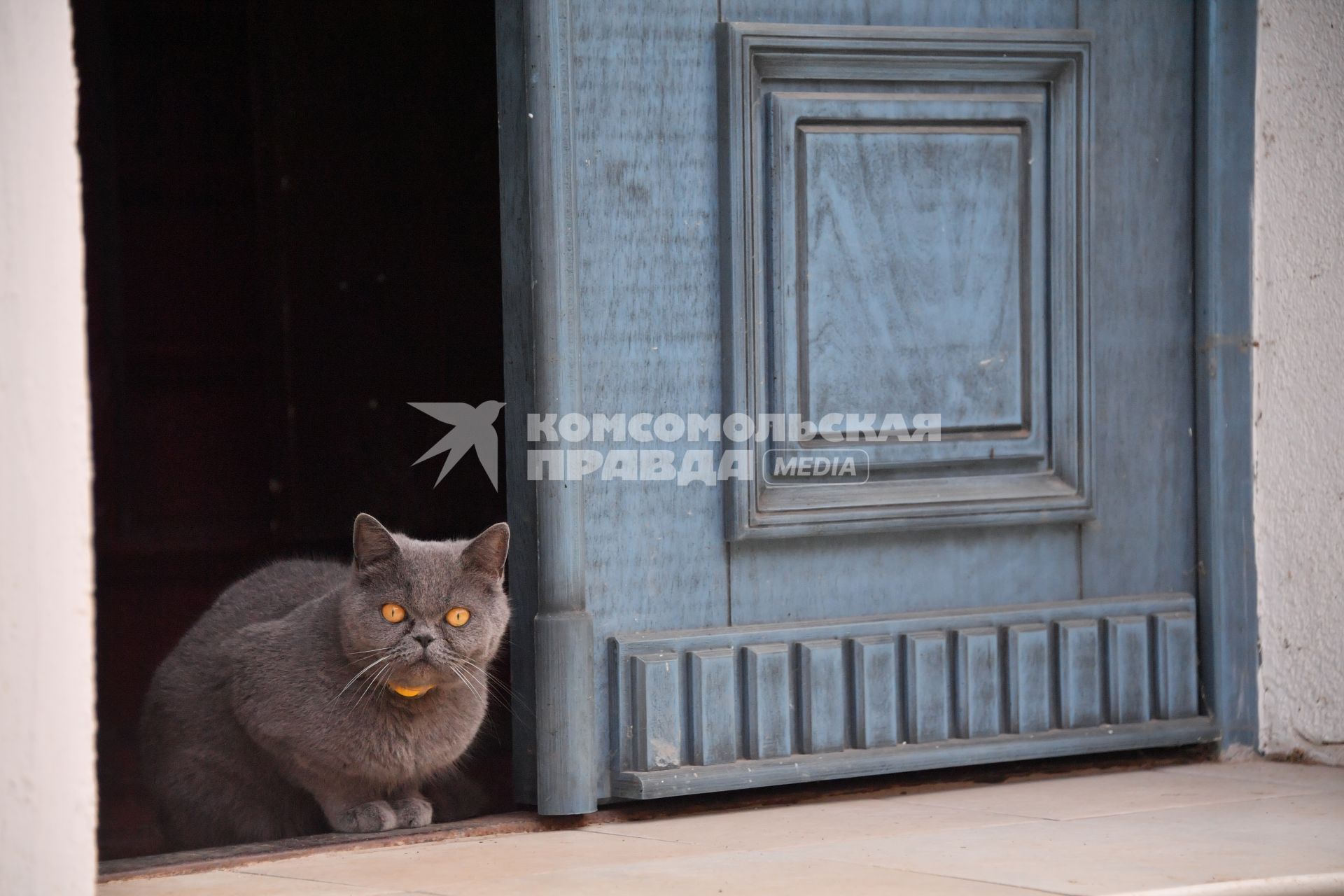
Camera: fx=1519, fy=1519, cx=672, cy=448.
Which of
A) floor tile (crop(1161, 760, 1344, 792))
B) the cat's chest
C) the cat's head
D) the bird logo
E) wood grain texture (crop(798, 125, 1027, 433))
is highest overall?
wood grain texture (crop(798, 125, 1027, 433))

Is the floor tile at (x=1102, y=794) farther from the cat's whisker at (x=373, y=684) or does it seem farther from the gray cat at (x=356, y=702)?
the cat's whisker at (x=373, y=684)

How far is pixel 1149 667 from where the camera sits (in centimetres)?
291

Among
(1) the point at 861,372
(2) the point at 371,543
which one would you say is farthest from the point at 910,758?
(2) the point at 371,543

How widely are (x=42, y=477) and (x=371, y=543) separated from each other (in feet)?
2.58

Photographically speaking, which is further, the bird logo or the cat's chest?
the bird logo

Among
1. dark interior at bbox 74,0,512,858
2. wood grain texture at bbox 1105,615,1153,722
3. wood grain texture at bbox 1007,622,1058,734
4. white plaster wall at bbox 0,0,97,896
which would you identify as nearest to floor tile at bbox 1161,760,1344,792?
wood grain texture at bbox 1105,615,1153,722

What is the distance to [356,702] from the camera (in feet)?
8.43

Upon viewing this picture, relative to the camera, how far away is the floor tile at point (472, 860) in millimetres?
2197

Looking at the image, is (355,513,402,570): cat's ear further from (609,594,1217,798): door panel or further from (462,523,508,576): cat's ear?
(609,594,1217,798): door panel

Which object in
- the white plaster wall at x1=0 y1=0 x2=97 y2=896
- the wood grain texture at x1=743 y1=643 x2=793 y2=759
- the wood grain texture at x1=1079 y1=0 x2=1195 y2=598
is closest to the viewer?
the white plaster wall at x1=0 y1=0 x2=97 y2=896

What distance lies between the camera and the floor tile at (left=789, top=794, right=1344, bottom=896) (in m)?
2.10

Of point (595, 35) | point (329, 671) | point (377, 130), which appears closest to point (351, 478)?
point (377, 130)

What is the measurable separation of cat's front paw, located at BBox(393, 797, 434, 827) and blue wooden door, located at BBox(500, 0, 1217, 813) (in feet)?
0.63

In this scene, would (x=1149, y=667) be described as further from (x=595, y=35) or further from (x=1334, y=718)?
(x=595, y=35)
